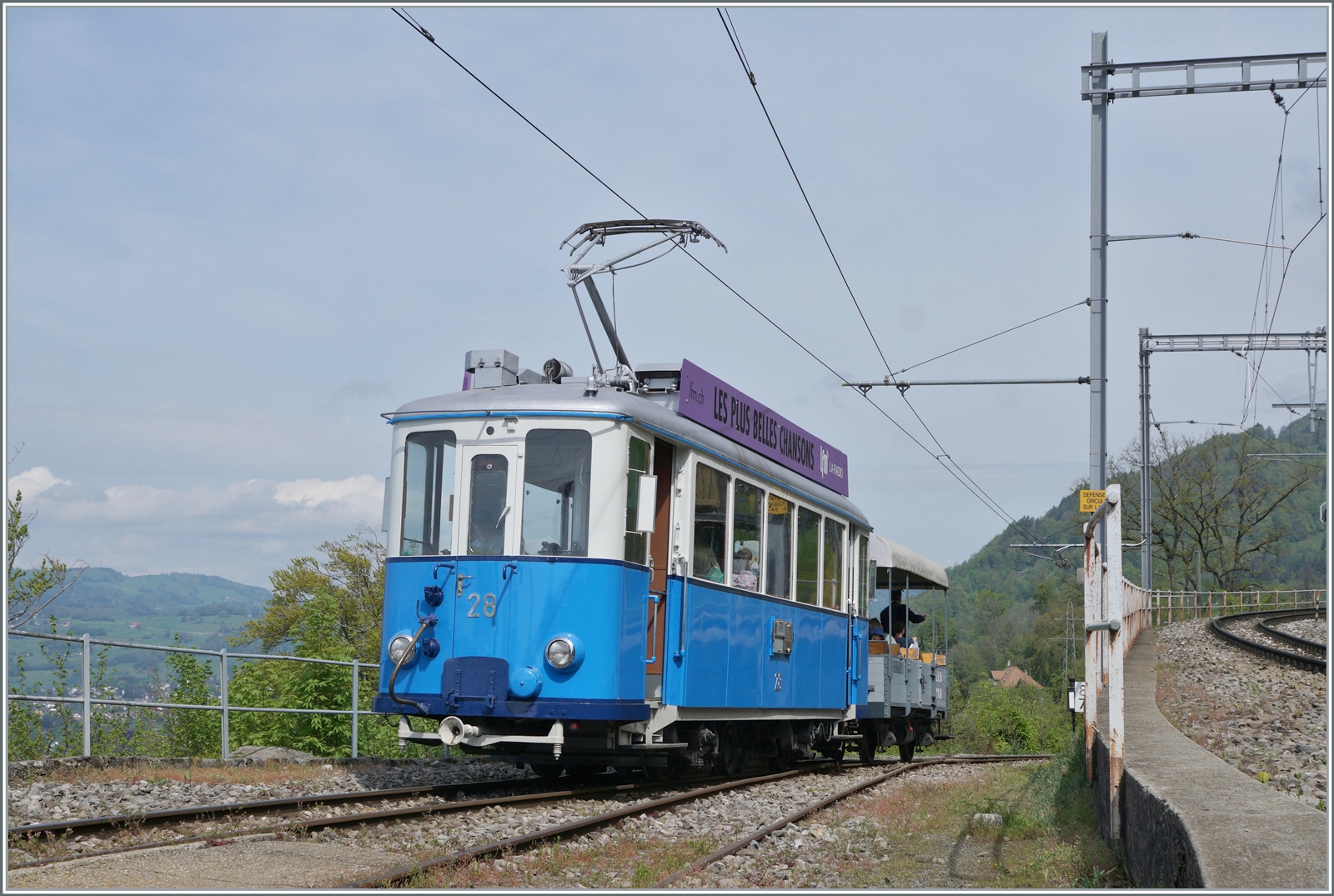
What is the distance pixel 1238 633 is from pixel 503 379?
992 inches

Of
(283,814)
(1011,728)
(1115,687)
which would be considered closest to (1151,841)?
(1115,687)

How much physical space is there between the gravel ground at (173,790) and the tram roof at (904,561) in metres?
6.22

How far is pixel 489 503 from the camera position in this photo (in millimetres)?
10039

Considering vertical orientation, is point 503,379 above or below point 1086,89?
below

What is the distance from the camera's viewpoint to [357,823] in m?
8.18

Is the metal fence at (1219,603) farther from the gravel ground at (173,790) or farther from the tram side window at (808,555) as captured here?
the gravel ground at (173,790)

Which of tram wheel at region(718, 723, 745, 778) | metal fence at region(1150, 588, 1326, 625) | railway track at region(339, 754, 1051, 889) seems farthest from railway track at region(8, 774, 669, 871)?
metal fence at region(1150, 588, 1326, 625)

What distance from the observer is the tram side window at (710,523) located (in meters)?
10.9

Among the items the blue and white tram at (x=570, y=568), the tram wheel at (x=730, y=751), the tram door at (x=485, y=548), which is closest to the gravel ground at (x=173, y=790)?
the blue and white tram at (x=570, y=568)

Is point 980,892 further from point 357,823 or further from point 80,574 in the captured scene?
point 80,574

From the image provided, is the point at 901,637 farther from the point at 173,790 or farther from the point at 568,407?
the point at 173,790

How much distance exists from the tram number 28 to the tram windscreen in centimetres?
36

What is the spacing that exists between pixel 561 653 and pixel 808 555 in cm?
460

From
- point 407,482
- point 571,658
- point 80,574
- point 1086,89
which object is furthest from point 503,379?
point 80,574
